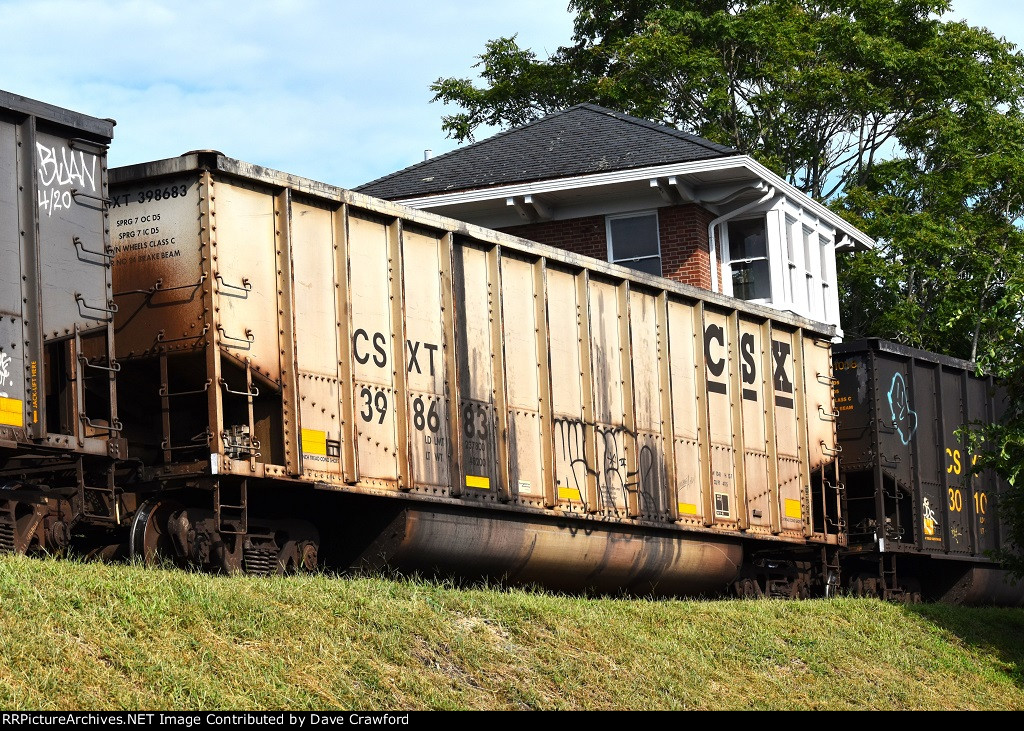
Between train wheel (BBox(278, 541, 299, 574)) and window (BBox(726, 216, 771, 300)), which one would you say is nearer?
train wheel (BBox(278, 541, 299, 574))

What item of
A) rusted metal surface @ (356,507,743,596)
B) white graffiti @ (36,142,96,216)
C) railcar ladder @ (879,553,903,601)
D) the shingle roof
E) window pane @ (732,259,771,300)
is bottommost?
railcar ladder @ (879,553,903,601)

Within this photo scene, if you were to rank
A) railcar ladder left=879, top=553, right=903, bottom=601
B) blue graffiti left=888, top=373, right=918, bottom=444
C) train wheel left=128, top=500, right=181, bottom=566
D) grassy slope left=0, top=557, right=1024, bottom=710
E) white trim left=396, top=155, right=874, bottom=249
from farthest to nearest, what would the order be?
white trim left=396, top=155, right=874, bottom=249, blue graffiti left=888, top=373, right=918, bottom=444, railcar ladder left=879, top=553, right=903, bottom=601, train wheel left=128, top=500, right=181, bottom=566, grassy slope left=0, top=557, right=1024, bottom=710

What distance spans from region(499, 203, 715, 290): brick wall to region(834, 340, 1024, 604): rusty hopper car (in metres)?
3.71

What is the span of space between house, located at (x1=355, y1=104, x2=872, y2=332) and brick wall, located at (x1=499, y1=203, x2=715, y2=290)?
0.7 inches

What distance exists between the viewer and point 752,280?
2559 centimetres

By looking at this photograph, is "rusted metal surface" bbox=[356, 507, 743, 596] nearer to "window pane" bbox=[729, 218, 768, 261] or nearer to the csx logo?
the csx logo

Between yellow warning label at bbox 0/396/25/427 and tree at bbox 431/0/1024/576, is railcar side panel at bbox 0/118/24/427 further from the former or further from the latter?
tree at bbox 431/0/1024/576

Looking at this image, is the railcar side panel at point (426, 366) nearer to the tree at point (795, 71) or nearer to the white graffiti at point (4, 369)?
the white graffiti at point (4, 369)

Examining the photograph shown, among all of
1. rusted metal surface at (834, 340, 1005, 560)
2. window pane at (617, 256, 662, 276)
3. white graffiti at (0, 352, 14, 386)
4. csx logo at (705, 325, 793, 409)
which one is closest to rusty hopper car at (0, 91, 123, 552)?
white graffiti at (0, 352, 14, 386)

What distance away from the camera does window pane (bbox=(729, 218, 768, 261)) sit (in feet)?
83.7

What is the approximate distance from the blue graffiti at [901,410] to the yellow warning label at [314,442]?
11175 mm

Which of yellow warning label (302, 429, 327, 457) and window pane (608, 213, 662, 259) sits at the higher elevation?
window pane (608, 213, 662, 259)

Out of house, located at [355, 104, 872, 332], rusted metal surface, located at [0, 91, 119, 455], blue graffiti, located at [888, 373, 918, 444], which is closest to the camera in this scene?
rusted metal surface, located at [0, 91, 119, 455]
